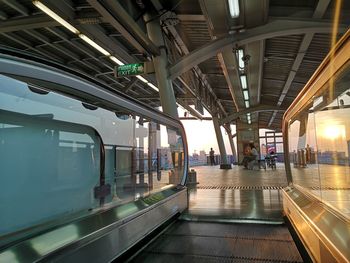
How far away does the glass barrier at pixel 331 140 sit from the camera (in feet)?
7.63

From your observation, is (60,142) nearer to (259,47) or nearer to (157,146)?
(157,146)

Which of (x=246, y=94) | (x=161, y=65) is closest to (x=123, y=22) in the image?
(x=161, y=65)

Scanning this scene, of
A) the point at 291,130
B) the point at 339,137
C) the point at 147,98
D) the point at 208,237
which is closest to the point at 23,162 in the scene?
the point at 208,237

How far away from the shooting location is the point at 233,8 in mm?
6438

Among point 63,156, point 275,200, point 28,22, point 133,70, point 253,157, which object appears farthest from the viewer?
point 253,157

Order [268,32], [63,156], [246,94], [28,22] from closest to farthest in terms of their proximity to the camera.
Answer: [63,156]
[268,32]
[28,22]
[246,94]

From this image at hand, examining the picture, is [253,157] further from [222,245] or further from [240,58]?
[222,245]

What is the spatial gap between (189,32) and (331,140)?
7706 mm

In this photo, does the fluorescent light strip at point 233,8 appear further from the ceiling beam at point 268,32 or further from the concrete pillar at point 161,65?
the concrete pillar at point 161,65

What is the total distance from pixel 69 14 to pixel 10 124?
5.74 meters

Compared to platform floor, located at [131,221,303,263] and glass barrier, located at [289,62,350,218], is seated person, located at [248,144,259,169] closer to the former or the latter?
platform floor, located at [131,221,303,263]

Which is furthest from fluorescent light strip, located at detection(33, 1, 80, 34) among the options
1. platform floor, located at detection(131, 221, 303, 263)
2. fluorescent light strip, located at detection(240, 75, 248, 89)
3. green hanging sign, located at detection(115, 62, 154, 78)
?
fluorescent light strip, located at detection(240, 75, 248, 89)

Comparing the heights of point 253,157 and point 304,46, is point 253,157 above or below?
below

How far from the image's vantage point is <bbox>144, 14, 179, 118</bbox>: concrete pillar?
8367 mm
